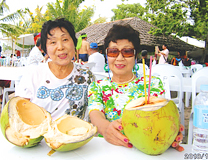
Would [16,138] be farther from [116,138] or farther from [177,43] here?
[177,43]

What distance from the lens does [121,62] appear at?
1412 millimetres

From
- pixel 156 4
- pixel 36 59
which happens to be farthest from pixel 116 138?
pixel 156 4

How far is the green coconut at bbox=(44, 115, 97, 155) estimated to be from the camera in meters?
0.85

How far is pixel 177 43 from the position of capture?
1545 centimetres

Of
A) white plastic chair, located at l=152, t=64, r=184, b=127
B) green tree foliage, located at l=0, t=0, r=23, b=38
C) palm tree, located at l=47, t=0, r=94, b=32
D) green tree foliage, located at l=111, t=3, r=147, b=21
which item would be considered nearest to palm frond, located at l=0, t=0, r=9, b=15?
green tree foliage, located at l=0, t=0, r=23, b=38

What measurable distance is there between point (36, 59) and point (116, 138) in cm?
335

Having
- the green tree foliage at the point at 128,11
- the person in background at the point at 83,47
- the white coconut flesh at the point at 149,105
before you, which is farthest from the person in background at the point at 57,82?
the green tree foliage at the point at 128,11

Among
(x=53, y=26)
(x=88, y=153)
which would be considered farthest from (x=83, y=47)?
(x=88, y=153)

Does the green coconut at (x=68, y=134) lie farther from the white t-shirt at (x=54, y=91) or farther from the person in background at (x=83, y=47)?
the person in background at (x=83, y=47)

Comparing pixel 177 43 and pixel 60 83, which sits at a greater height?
pixel 177 43

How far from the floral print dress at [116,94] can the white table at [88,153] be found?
0.45 metres

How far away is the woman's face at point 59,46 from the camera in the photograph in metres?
1.59

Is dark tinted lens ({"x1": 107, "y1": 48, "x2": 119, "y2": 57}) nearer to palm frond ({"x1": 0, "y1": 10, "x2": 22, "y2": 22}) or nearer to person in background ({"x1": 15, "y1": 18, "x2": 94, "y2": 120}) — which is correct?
person in background ({"x1": 15, "y1": 18, "x2": 94, "y2": 120})
